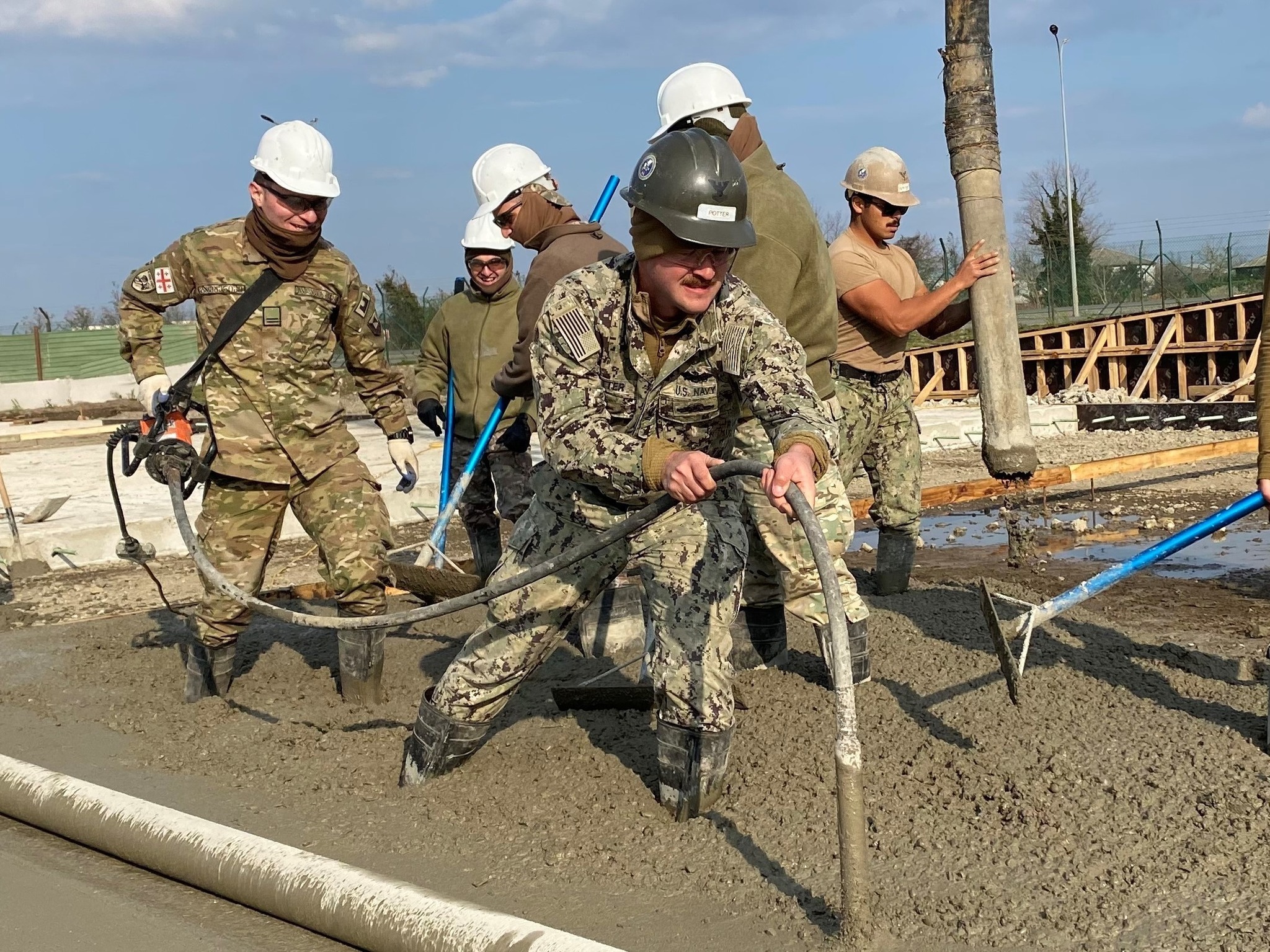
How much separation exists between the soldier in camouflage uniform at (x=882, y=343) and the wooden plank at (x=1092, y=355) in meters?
13.0

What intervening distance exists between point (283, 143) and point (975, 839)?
333cm

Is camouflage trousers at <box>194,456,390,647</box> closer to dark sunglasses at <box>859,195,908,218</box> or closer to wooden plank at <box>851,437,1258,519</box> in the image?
dark sunglasses at <box>859,195,908,218</box>

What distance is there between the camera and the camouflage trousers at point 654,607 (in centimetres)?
361

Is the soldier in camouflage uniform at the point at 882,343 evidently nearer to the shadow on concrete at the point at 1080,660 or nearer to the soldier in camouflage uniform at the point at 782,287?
the shadow on concrete at the point at 1080,660

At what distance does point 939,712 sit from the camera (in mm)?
4332

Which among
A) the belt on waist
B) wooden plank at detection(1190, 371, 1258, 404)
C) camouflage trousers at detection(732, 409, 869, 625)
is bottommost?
wooden plank at detection(1190, 371, 1258, 404)

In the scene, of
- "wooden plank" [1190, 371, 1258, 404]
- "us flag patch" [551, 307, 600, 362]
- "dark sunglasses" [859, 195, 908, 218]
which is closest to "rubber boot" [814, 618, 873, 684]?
"us flag patch" [551, 307, 600, 362]

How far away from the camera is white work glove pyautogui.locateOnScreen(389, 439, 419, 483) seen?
5.28m

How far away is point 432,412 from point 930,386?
12908 mm

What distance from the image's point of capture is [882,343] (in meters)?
5.96

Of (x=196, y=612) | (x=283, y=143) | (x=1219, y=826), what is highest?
(x=283, y=143)

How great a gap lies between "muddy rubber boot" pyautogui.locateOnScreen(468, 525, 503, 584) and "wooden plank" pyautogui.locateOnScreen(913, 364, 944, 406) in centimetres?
1203

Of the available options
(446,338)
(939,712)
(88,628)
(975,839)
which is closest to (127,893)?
(975,839)

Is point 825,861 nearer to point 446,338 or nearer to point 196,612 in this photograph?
point 196,612
